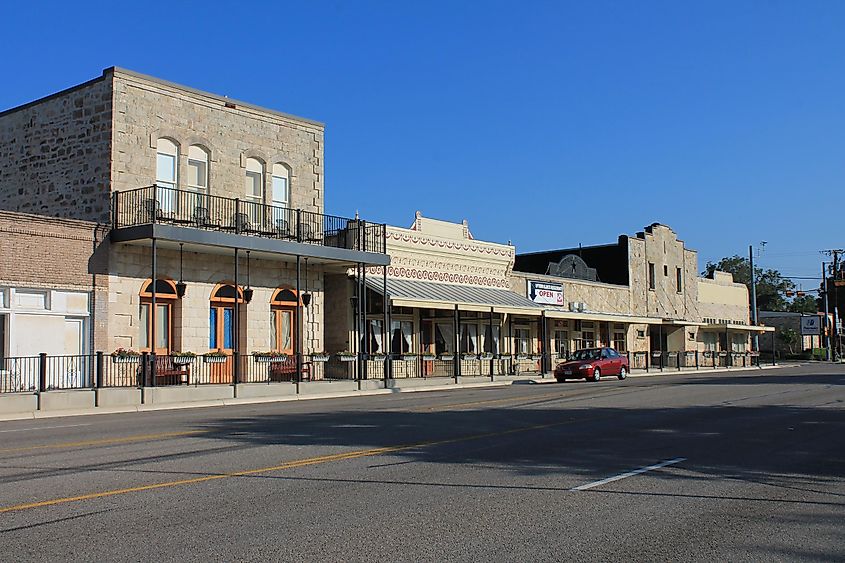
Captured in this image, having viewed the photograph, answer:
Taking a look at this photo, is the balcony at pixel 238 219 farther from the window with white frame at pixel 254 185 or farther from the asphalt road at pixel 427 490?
the asphalt road at pixel 427 490

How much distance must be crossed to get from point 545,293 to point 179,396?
25669 millimetres

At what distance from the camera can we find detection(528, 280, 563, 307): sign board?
150 ft

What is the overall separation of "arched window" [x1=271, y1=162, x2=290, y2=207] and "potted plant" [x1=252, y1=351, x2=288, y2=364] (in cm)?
589

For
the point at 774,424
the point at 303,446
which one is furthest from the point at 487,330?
the point at 303,446

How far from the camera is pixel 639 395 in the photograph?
24812 millimetres

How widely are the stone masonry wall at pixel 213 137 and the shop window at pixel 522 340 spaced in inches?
560

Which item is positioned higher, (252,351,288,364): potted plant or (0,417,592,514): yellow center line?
(252,351,288,364): potted plant

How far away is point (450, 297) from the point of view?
120ft

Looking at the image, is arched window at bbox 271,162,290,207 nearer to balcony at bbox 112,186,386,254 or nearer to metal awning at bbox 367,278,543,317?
balcony at bbox 112,186,386,254

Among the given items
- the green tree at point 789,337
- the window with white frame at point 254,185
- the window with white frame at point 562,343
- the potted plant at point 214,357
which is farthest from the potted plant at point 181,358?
the green tree at point 789,337

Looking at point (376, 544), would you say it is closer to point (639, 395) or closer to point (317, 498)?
point (317, 498)

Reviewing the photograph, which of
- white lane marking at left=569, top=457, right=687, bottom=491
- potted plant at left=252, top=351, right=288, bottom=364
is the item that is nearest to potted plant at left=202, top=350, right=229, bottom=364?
potted plant at left=252, top=351, right=288, bottom=364

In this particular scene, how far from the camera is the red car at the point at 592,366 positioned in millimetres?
37969

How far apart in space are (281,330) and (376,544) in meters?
26.0
